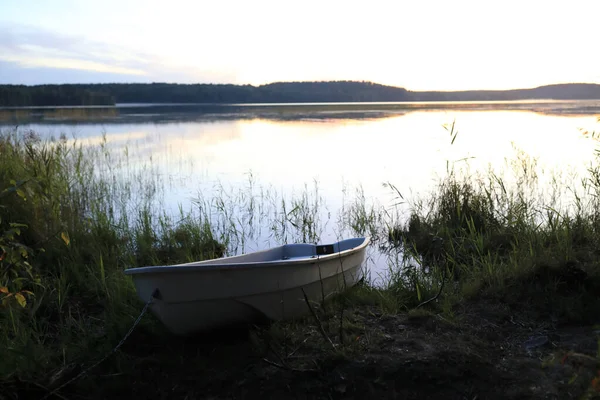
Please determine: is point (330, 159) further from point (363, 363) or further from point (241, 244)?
point (363, 363)

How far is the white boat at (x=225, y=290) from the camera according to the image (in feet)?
11.7

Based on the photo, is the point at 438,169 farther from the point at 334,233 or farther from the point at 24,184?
the point at 24,184

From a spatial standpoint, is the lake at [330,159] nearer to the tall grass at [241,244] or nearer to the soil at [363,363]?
the tall grass at [241,244]

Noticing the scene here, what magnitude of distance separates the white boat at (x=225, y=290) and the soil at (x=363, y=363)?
7.1 inches

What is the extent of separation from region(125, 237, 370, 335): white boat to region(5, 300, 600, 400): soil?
181 millimetres

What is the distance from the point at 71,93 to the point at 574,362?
48995 millimetres

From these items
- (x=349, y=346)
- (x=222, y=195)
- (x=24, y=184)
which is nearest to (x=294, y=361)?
(x=349, y=346)

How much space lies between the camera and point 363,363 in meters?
3.52

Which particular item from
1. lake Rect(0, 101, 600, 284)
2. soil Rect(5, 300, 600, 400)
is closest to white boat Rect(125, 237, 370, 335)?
soil Rect(5, 300, 600, 400)

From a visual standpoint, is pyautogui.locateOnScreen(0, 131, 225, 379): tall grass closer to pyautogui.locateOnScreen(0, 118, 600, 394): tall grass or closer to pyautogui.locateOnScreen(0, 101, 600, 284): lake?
pyautogui.locateOnScreen(0, 118, 600, 394): tall grass

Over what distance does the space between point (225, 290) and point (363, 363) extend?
1099mm

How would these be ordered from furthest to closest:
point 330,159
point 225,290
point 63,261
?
1. point 330,159
2. point 63,261
3. point 225,290

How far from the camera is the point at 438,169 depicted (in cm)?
1353

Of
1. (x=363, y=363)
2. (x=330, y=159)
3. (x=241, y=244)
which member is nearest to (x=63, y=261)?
(x=241, y=244)
